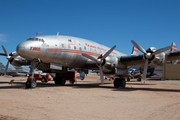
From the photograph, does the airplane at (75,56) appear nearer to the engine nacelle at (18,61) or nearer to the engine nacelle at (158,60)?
the engine nacelle at (158,60)

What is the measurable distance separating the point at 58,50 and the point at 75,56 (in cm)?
201

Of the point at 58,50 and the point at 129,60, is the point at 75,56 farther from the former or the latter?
the point at 129,60

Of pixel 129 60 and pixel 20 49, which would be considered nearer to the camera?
pixel 20 49

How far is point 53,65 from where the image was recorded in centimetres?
1531

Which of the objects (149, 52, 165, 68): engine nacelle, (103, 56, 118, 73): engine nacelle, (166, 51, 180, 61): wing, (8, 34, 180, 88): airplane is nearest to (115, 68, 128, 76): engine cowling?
(8, 34, 180, 88): airplane

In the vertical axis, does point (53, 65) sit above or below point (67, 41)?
below

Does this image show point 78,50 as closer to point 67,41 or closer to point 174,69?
point 67,41

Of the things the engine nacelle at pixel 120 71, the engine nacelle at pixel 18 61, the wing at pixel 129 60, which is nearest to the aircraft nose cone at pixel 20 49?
the engine nacelle at pixel 18 61

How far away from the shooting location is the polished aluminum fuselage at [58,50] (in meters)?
13.1

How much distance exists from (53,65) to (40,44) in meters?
2.48

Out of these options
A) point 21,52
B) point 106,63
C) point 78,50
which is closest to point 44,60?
point 21,52

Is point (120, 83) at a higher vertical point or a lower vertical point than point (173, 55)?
lower

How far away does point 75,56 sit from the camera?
16.2 metres

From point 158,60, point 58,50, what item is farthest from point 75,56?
point 158,60
